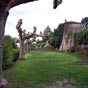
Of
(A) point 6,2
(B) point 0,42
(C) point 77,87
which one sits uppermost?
(A) point 6,2

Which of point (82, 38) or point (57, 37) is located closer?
point (82, 38)

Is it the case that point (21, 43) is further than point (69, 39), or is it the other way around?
point (69, 39)

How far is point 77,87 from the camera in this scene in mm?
17828

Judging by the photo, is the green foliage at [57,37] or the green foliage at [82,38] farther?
the green foliage at [57,37]

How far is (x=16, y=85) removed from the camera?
60.0 feet

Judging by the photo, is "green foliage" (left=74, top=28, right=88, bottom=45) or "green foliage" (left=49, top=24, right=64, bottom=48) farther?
"green foliage" (left=49, top=24, right=64, bottom=48)

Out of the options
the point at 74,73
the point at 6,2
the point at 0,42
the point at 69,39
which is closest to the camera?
the point at 6,2

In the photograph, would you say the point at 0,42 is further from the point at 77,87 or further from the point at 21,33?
the point at 21,33

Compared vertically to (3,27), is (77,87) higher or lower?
lower

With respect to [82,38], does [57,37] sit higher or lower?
higher

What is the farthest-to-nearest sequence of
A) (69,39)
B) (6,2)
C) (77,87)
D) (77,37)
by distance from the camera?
(69,39), (77,37), (77,87), (6,2)

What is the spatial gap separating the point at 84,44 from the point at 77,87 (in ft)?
80.0

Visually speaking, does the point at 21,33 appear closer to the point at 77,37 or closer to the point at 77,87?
the point at 77,37

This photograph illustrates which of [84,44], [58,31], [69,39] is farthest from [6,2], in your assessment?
[58,31]
